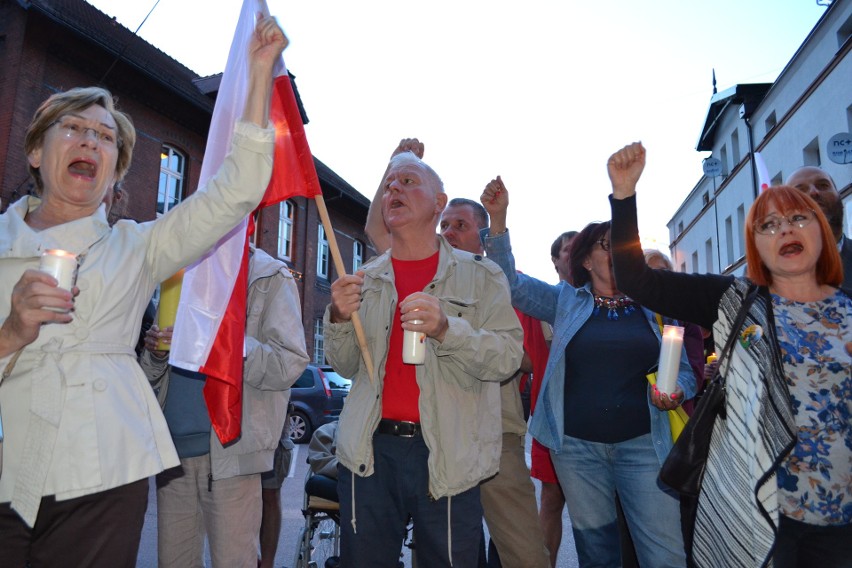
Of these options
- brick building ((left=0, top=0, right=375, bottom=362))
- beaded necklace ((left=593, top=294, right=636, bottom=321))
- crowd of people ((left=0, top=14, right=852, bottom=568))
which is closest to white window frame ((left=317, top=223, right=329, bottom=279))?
brick building ((left=0, top=0, right=375, bottom=362))

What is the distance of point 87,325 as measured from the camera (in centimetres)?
194

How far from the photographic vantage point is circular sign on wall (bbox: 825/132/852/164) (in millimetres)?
13805

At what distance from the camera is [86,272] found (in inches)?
78.0

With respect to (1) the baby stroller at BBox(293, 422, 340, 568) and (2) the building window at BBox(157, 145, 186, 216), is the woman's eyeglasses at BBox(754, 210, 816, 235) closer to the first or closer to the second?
(1) the baby stroller at BBox(293, 422, 340, 568)

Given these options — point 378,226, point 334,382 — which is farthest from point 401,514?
point 334,382

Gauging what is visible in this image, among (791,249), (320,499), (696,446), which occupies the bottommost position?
(320,499)

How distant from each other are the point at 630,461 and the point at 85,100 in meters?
2.87

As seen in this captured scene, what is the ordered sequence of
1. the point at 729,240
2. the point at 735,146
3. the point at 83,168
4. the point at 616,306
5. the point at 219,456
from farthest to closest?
the point at 729,240, the point at 735,146, the point at 616,306, the point at 219,456, the point at 83,168

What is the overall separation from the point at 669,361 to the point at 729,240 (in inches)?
1128

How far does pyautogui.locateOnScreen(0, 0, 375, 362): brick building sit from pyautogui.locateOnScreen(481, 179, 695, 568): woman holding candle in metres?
8.19

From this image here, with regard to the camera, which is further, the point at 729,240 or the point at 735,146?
the point at 729,240

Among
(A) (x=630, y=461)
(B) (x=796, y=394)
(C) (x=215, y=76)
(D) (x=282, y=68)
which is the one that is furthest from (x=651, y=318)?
(C) (x=215, y=76)

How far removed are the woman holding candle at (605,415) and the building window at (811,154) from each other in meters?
18.8

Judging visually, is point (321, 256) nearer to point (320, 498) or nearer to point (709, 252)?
point (709, 252)
